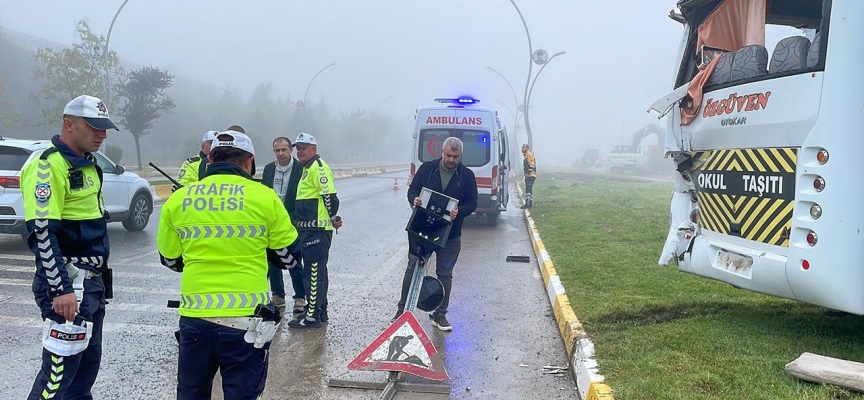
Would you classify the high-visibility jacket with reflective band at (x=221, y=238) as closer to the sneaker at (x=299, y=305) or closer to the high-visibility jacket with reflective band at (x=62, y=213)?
the high-visibility jacket with reflective band at (x=62, y=213)

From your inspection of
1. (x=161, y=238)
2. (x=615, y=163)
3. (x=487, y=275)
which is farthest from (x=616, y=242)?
(x=615, y=163)

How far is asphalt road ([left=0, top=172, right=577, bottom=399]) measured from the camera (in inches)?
171

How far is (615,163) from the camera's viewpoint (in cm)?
5562

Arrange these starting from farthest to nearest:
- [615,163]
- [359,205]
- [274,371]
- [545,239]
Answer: [615,163], [359,205], [545,239], [274,371]

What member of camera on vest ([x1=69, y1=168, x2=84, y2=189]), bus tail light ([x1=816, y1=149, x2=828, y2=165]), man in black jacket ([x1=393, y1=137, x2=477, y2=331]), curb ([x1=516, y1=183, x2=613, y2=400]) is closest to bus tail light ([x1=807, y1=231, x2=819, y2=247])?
bus tail light ([x1=816, y1=149, x2=828, y2=165])

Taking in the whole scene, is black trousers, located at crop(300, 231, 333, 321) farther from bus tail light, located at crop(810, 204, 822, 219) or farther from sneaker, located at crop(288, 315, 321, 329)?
bus tail light, located at crop(810, 204, 822, 219)

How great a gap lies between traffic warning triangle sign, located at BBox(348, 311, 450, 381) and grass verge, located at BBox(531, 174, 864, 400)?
115 centimetres

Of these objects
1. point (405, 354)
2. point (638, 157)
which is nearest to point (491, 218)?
point (405, 354)

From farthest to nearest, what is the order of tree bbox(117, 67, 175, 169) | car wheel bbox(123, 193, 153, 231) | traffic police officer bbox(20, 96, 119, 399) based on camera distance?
tree bbox(117, 67, 175, 169) → car wheel bbox(123, 193, 153, 231) → traffic police officer bbox(20, 96, 119, 399)

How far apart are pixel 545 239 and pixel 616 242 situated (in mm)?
1289

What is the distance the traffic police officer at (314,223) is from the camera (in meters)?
5.73

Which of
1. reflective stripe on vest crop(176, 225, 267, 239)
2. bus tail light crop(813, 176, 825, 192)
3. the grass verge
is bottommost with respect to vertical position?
the grass verge

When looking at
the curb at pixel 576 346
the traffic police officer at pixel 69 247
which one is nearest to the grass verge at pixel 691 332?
the curb at pixel 576 346

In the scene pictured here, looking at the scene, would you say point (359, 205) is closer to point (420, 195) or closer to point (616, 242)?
point (616, 242)
